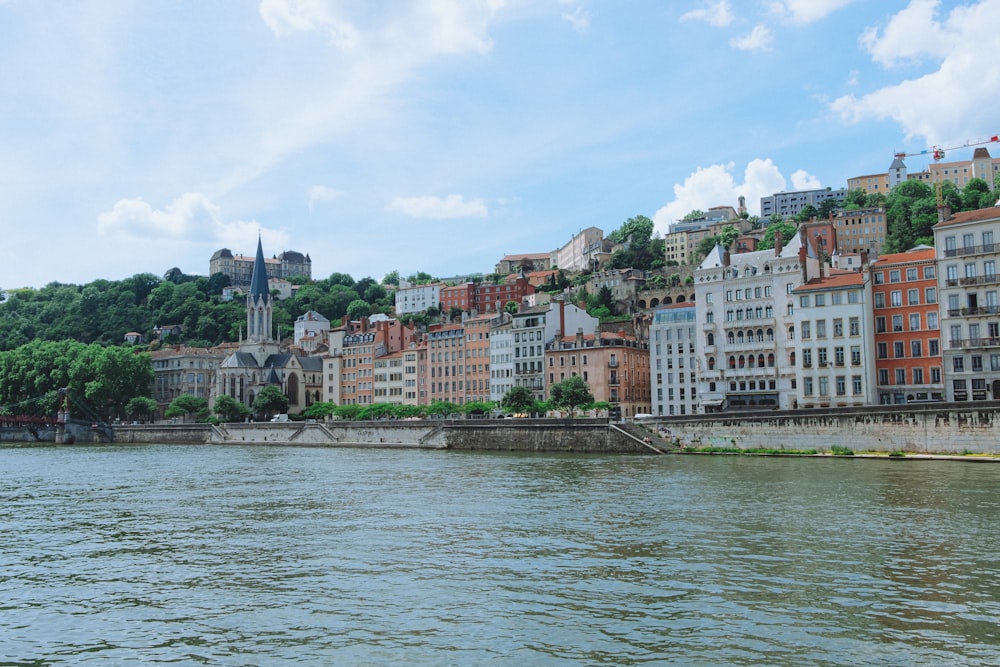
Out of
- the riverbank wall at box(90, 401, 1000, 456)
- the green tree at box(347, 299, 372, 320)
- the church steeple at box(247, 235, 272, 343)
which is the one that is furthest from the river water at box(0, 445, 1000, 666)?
the green tree at box(347, 299, 372, 320)

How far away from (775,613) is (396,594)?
805cm

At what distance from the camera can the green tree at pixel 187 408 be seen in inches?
4998

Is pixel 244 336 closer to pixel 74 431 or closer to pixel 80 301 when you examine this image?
pixel 80 301

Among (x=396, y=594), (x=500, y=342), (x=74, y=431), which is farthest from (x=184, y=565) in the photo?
(x=74, y=431)

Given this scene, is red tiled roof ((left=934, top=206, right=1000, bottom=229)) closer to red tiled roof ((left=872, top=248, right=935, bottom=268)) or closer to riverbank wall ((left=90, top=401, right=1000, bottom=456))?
red tiled roof ((left=872, top=248, right=935, bottom=268))

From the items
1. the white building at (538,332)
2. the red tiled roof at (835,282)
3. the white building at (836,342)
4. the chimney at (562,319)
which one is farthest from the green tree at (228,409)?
the red tiled roof at (835,282)

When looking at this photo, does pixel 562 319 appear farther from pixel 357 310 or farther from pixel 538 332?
pixel 357 310

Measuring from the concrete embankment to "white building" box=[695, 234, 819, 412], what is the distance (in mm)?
13892

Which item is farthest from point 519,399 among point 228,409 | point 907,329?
point 228,409

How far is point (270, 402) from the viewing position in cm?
12612

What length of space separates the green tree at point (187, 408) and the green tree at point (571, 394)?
66134 mm

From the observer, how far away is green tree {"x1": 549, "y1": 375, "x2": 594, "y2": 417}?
82938 mm

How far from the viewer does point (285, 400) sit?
12825cm

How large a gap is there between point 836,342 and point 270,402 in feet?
274
